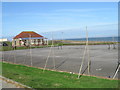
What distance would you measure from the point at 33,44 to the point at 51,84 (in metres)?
42.7

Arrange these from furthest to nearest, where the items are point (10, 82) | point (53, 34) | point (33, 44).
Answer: point (33, 44)
point (53, 34)
point (10, 82)

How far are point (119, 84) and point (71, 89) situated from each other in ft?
6.58

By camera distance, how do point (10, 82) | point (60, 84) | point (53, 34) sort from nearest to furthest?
point (60, 84) < point (10, 82) < point (53, 34)

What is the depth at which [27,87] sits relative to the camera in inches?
273

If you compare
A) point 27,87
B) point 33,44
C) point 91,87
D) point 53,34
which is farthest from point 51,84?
point 33,44

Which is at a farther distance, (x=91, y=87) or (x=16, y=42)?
(x=16, y=42)

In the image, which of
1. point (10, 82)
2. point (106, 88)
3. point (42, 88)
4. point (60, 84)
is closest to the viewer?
point (106, 88)

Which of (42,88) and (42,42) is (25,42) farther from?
(42,88)

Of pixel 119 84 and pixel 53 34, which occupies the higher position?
pixel 53 34

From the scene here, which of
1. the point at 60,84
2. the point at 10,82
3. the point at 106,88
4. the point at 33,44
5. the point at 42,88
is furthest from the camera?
the point at 33,44

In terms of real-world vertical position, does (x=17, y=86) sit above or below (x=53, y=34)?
below

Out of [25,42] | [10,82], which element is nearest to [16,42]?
[25,42]

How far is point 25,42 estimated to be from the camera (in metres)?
50.6

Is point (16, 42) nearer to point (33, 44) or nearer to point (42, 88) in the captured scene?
point (33, 44)
